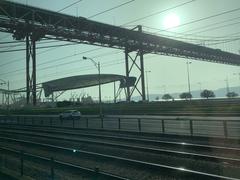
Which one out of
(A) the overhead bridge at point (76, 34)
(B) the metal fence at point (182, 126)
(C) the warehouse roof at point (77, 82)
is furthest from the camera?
(C) the warehouse roof at point (77, 82)

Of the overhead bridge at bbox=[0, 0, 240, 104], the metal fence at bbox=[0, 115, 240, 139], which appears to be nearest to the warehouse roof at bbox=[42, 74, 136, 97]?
the overhead bridge at bbox=[0, 0, 240, 104]

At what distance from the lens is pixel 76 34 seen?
64.2 meters

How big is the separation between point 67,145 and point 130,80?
71.1 meters

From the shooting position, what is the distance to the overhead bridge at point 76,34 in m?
57.8

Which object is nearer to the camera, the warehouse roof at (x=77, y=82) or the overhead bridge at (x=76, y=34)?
the overhead bridge at (x=76, y=34)

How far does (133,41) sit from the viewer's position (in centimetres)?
8119

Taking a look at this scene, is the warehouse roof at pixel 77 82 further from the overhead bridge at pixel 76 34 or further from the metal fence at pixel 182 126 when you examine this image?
the metal fence at pixel 182 126

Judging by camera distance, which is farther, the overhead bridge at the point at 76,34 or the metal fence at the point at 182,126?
the overhead bridge at the point at 76,34

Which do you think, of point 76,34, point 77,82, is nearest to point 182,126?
point 76,34

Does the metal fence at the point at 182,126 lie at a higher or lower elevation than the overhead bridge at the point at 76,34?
lower

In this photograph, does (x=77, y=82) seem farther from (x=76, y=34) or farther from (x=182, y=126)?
(x=182, y=126)

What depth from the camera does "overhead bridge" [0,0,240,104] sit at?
2274 inches

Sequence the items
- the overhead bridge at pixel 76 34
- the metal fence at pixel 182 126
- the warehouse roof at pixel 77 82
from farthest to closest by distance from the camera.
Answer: the warehouse roof at pixel 77 82, the overhead bridge at pixel 76 34, the metal fence at pixel 182 126

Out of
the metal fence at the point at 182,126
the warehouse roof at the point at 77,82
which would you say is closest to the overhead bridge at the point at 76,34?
the metal fence at the point at 182,126
